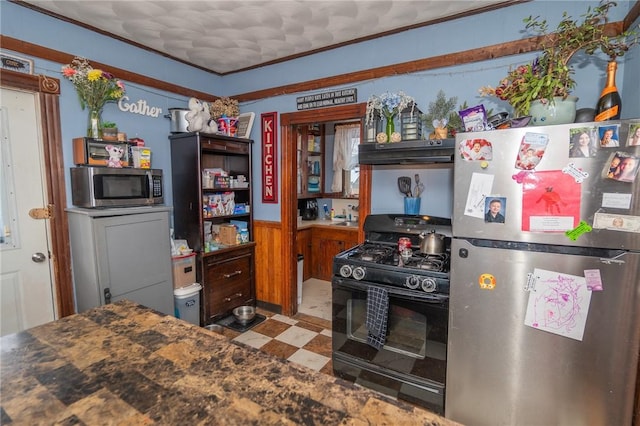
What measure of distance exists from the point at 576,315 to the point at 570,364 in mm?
258

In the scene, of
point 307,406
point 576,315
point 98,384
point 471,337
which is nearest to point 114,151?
point 98,384

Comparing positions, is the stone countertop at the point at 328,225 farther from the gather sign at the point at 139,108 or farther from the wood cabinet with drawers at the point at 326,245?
the gather sign at the point at 139,108

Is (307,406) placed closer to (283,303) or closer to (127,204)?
(127,204)

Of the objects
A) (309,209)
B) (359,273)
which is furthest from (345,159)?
(359,273)

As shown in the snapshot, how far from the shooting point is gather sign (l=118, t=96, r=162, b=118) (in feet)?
8.91

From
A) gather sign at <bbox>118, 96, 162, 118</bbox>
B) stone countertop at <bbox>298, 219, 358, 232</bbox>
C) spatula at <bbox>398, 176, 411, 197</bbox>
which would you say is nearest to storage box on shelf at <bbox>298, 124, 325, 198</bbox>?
stone countertop at <bbox>298, 219, 358, 232</bbox>

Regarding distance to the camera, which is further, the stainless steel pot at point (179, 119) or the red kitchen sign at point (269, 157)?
the red kitchen sign at point (269, 157)

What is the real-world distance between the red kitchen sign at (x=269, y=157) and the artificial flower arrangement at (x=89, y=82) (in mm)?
1423

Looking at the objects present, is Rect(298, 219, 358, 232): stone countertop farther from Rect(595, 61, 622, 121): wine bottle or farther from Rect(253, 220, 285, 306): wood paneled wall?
Rect(595, 61, 622, 121): wine bottle

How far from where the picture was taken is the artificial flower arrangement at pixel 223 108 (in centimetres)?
326

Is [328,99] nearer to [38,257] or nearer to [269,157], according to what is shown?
[269,157]

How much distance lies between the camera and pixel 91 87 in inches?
93.1

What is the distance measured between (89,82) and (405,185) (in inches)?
105

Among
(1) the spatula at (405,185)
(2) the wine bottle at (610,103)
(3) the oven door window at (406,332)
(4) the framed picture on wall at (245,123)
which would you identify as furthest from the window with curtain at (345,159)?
(2) the wine bottle at (610,103)
